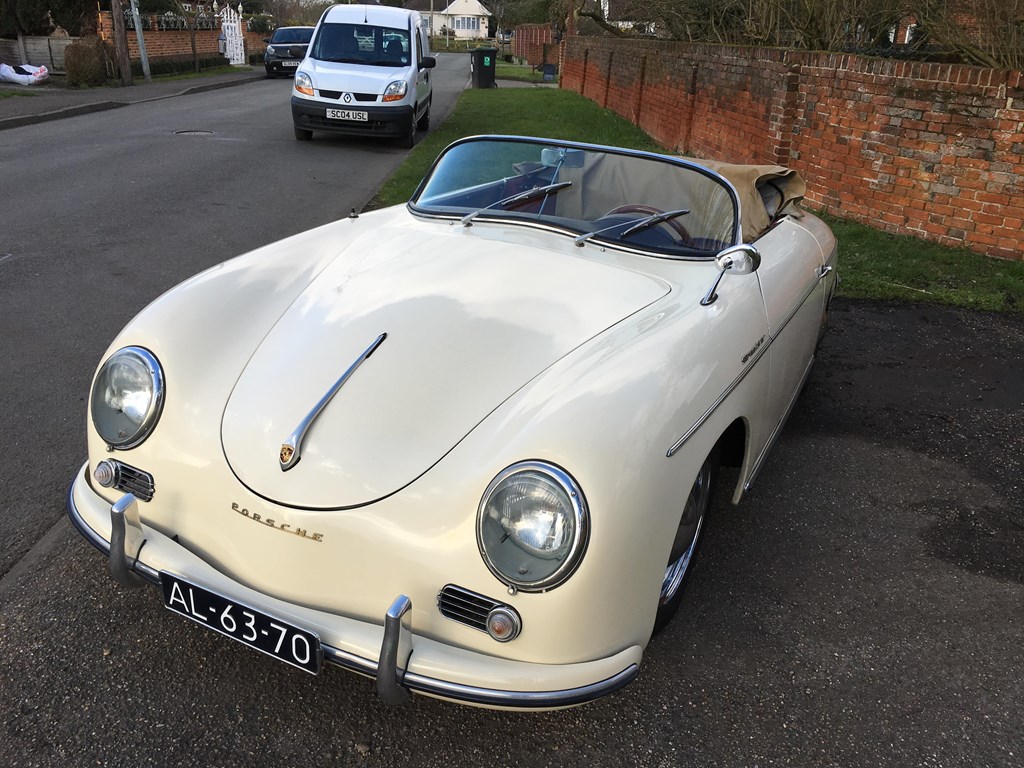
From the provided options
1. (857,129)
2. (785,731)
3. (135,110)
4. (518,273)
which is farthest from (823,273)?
(135,110)

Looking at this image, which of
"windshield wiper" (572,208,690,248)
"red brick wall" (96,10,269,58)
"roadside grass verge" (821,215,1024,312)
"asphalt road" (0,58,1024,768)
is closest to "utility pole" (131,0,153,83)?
"red brick wall" (96,10,269,58)

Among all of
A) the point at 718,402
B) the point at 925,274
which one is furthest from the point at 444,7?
the point at 718,402

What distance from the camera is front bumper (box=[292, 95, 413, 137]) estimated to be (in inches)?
461

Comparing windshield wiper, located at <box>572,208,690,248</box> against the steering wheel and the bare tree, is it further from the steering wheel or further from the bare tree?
the bare tree

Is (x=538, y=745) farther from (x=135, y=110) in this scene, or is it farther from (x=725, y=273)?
(x=135, y=110)

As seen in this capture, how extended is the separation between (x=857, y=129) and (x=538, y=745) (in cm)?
737

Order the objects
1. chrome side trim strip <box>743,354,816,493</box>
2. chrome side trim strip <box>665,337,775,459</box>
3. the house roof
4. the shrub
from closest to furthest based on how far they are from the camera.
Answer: chrome side trim strip <box>665,337,775,459</box> → chrome side trim strip <box>743,354,816,493</box> → the shrub → the house roof

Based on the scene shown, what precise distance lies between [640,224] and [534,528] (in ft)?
5.43

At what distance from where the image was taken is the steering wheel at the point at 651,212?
10.7ft

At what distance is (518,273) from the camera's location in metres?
2.92

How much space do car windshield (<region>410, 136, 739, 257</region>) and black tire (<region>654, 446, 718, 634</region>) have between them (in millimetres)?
936

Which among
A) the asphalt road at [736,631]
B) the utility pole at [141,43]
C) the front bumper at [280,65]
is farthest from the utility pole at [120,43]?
the asphalt road at [736,631]

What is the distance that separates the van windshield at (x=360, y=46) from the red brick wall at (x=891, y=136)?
5.05m

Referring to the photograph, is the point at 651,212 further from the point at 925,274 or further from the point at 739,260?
the point at 925,274
